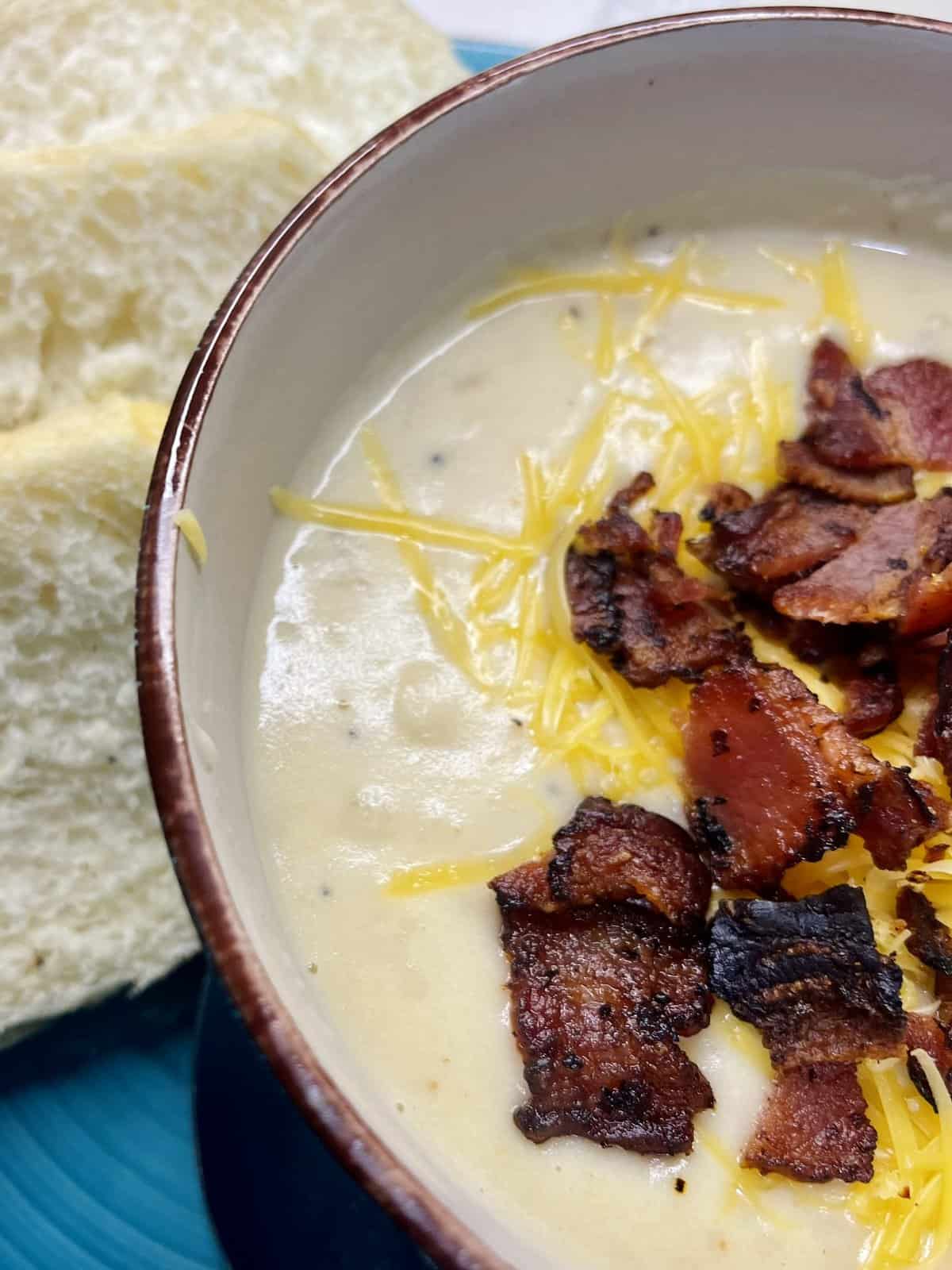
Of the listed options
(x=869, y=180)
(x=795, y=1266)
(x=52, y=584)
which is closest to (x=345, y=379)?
(x=52, y=584)

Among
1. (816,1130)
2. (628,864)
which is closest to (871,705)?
(628,864)

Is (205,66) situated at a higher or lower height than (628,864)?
higher

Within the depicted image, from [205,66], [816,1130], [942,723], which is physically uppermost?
[205,66]

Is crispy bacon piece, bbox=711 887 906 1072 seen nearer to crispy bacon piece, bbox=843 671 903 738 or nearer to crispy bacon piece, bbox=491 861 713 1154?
crispy bacon piece, bbox=491 861 713 1154

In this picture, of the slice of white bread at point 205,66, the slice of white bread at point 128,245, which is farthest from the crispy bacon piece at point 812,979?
the slice of white bread at point 205,66

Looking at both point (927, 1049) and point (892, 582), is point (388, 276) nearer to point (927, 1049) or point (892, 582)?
point (892, 582)

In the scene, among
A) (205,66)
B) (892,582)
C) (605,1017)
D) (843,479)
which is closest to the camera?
(605,1017)

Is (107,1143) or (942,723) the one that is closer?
(942,723)

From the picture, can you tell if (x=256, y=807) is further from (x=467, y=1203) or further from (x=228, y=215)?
(x=228, y=215)

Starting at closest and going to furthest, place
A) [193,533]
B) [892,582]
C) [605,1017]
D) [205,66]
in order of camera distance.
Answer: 1. [193,533]
2. [605,1017]
3. [892,582]
4. [205,66]
